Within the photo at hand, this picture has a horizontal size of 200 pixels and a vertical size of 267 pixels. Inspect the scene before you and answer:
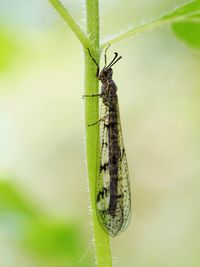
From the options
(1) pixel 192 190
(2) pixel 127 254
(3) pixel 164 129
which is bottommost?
(2) pixel 127 254

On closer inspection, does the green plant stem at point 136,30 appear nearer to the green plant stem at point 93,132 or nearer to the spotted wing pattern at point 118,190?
the green plant stem at point 93,132

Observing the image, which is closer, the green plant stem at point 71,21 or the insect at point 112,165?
the green plant stem at point 71,21

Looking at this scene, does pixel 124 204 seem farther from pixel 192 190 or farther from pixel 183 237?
pixel 192 190

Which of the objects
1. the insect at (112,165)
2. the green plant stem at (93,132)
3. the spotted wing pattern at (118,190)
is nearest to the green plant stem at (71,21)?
the green plant stem at (93,132)

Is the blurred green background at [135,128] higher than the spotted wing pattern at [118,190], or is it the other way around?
the blurred green background at [135,128]

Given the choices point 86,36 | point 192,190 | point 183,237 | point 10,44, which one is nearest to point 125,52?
point 192,190

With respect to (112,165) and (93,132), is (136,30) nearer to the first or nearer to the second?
(93,132)

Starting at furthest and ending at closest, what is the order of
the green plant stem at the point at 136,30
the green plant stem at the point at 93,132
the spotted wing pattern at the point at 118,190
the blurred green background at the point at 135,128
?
the blurred green background at the point at 135,128, the spotted wing pattern at the point at 118,190, the green plant stem at the point at 136,30, the green plant stem at the point at 93,132
